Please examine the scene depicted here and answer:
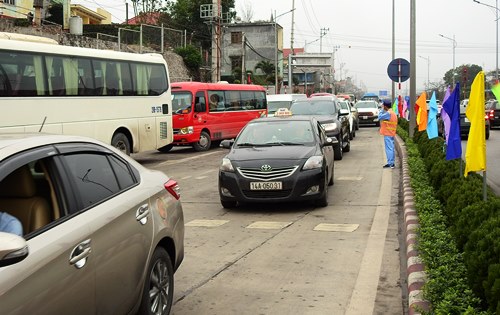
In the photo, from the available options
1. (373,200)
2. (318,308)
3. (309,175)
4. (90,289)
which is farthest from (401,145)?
(90,289)

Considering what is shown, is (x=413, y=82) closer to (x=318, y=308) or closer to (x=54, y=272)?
(x=318, y=308)

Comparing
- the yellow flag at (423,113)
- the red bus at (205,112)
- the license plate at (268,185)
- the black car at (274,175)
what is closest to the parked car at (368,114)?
the red bus at (205,112)

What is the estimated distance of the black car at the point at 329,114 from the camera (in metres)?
16.2

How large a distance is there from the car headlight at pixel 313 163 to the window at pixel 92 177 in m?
5.12

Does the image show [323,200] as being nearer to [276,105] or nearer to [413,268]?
Result: [413,268]

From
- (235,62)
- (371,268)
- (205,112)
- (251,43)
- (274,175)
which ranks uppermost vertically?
(251,43)

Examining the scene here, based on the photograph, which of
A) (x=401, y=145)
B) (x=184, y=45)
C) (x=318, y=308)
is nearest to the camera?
(x=318, y=308)

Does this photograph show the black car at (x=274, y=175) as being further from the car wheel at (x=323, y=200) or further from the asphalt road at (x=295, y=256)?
the asphalt road at (x=295, y=256)

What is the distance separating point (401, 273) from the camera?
→ 221 inches

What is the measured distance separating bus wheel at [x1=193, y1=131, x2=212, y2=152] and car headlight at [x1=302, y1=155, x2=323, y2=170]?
12.1 metres

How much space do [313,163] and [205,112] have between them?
12513 mm

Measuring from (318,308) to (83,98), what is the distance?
10.5 metres

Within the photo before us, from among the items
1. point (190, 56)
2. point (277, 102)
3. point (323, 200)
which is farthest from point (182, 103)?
point (190, 56)

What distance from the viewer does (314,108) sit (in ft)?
59.5
